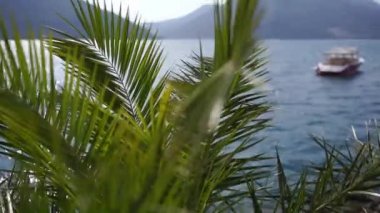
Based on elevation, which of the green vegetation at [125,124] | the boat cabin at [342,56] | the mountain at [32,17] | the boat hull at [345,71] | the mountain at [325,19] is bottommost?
the boat hull at [345,71]

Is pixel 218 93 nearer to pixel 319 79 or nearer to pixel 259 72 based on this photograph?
pixel 259 72

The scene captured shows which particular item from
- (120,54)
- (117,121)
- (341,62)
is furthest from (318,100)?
(117,121)

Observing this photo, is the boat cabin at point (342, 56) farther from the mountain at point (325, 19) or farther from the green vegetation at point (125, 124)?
the green vegetation at point (125, 124)

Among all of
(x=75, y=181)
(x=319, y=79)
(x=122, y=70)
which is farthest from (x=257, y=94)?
(x=319, y=79)

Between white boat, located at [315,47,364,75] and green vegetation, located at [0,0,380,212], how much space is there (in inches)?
409

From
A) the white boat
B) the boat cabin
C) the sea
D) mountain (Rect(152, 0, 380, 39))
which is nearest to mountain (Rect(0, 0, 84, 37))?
the sea

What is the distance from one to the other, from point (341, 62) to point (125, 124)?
448 inches

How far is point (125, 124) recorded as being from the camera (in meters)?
0.50

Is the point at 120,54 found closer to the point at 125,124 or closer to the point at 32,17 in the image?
the point at 32,17

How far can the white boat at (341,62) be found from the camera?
11262mm

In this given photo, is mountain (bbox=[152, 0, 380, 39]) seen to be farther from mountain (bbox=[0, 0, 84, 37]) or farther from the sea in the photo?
mountain (bbox=[0, 0, 84, 37])

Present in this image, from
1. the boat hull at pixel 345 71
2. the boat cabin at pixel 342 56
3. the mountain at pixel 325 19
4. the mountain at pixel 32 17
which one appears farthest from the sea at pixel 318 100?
the mountain at pixel 32 17

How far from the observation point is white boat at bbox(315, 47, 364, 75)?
37.0 ft

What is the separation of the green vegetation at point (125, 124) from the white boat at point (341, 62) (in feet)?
34.0
